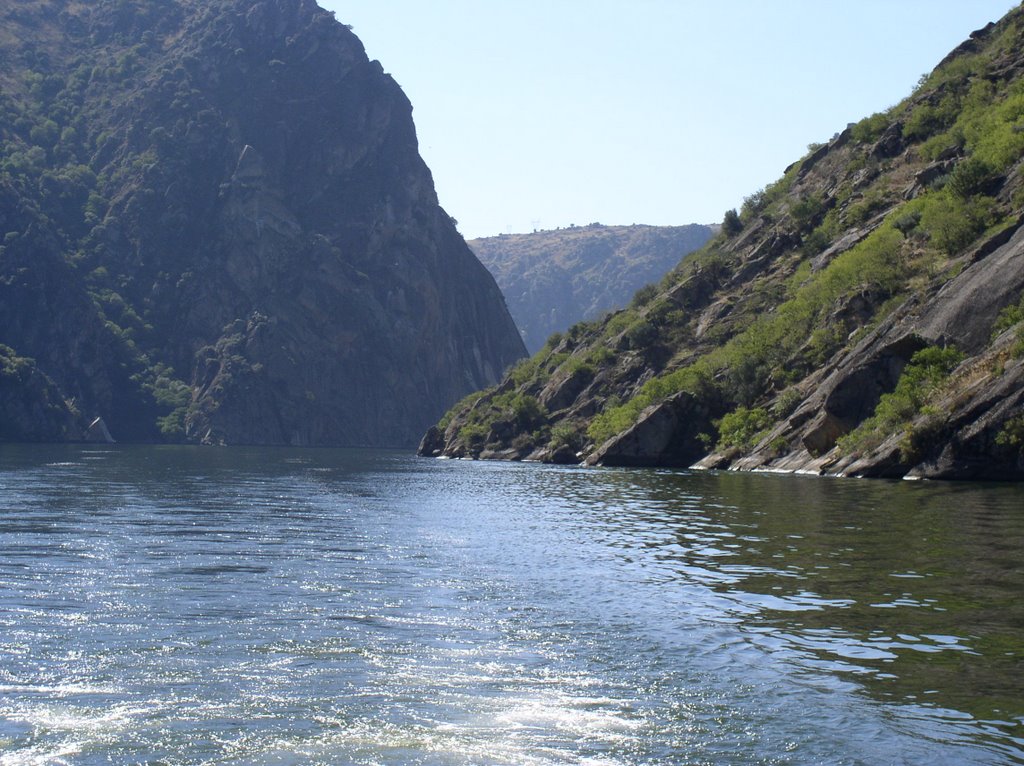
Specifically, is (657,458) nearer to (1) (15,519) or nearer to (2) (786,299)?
(2) (786,299)

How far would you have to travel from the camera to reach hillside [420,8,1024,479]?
237ft

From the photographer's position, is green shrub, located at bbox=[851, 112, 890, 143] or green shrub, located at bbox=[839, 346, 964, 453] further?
green shrub, located at bbox=[851, 112, 890, 143]

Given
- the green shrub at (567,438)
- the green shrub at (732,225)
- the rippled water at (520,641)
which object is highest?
the green shrub at (732,225)

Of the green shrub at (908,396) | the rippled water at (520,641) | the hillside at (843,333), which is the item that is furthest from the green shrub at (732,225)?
the rippled water at (520,641)

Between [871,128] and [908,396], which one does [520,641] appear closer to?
[908,396]

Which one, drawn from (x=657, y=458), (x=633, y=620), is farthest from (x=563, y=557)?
(x=657, y=458)

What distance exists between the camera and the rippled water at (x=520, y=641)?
53.9 ft

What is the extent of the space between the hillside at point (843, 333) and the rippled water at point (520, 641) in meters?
26.3

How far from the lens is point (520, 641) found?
76.7 feet

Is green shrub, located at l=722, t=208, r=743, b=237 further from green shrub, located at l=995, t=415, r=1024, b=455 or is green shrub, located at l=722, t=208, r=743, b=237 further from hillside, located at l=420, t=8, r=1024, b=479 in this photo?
green shrub, located at l=995, t=415, r=1024, b=455

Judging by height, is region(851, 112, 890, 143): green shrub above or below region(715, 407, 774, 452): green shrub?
above

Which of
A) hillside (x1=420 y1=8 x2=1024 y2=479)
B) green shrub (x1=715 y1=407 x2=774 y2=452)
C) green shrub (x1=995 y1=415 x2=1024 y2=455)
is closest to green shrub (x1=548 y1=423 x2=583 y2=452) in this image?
hillside (x1=420 y1=8 x2=1024 y2=479)

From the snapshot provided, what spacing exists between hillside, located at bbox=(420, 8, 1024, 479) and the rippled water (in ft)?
86.2

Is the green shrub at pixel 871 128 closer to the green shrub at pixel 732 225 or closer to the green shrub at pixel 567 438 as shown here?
→ the green shrub at pixel 732 225
